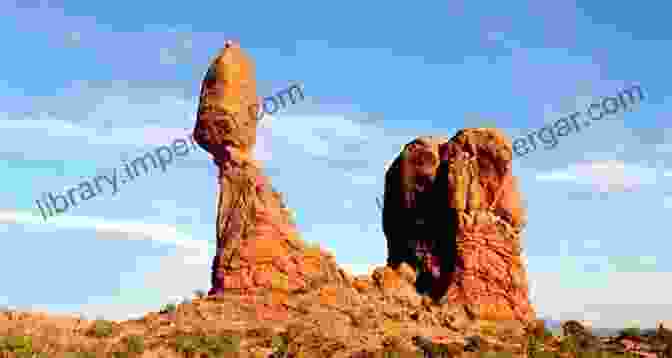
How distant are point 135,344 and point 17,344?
3.79 m

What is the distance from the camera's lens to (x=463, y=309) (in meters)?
35.3

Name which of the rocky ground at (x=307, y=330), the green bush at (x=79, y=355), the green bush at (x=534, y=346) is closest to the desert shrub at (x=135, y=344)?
the rocky ground at (x=307, y=330)

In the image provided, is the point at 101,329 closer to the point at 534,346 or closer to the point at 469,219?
the point at 469,219

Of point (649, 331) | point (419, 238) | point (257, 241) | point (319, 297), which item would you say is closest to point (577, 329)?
point (649, 331)

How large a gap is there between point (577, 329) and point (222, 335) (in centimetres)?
1733

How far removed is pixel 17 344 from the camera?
94.1 ft

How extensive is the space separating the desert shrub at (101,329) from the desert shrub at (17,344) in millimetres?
2898

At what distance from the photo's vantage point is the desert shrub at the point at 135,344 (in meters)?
29.4

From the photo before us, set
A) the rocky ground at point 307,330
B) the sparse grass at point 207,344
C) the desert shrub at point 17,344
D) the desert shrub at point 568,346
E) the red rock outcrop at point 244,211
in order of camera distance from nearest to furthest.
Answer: the desert shrub at point 17,344
the sparse grass at point 207,344
the rocky ground at point 307,330
the red rock outcrop at point 244,211
the desert shrub at point 568,346

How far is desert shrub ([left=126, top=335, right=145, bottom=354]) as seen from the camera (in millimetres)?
29431

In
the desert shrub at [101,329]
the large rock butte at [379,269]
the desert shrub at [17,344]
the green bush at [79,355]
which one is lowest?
the green bush at [79,355]

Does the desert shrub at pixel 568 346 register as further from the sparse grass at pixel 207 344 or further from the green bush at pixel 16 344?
the green bush at pixel 16 344

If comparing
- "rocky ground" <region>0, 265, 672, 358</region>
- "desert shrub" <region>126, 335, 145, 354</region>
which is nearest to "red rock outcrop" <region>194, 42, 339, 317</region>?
"rocky ground" <region>0, 265, 672, 358</region>

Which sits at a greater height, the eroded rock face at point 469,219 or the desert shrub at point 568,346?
the eroded rock face at point 469,219
